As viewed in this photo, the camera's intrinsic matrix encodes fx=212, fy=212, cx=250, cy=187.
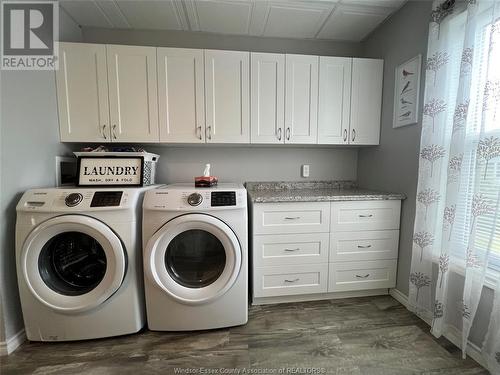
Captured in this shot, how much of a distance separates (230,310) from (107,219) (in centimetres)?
98

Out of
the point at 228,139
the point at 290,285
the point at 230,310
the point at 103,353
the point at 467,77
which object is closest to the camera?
the point at 467,77

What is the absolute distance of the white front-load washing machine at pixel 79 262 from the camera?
48.9 inches

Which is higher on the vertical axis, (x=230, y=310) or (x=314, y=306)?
(x=230, y=310)

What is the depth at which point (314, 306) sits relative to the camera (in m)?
1.70

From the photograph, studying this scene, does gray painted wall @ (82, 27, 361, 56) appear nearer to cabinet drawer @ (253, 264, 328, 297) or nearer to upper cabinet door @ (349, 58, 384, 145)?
upper cabinet door @ (349, 58, 384, 145)

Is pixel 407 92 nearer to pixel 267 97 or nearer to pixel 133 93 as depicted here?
pixel 267 97

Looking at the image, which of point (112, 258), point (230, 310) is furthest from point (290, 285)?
point (112, 258)

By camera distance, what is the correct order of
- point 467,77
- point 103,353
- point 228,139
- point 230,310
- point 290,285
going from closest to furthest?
point 467,77
point 103,353
point 230,310
point 290,285
point 228,139

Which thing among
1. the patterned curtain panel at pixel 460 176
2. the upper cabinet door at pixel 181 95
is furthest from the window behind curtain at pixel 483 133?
the upper cabinet door at pixel 181 95

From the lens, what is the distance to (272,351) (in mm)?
1283

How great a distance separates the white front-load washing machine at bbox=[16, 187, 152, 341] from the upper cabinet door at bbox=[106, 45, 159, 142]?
623 mm

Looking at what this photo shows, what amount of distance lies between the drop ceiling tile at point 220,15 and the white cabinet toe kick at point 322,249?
155 centimetres

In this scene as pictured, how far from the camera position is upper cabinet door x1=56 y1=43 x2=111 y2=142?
166 cm

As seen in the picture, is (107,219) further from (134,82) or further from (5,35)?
(5,35)
